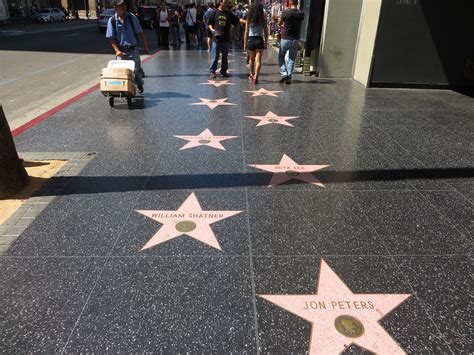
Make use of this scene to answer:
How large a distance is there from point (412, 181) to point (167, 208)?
2782 millimetres

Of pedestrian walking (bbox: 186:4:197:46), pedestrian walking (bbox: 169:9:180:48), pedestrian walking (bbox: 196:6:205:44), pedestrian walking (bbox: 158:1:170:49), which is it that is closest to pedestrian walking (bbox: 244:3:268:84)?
pedestrian walking (bbox: 158:1:170:49)

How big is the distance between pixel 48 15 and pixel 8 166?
50.5 metres

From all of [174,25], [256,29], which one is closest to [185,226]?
[256,29]

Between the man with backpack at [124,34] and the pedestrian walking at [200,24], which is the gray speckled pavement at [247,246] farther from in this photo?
the pedestrian walking at [200,24]

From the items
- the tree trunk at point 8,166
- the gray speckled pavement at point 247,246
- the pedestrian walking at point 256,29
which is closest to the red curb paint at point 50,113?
the gray speckled pavement at point 247,246

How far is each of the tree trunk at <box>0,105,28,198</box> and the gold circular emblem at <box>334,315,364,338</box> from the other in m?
3.46

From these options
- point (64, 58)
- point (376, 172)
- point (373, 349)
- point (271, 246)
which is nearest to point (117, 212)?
point (271, 246)

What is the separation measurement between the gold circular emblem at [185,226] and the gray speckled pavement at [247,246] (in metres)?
0.02

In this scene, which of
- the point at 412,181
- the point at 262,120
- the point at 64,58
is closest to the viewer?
the point at 412,181

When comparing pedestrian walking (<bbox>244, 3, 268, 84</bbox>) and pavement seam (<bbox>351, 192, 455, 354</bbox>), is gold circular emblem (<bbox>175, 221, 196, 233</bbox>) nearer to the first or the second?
pavement seam (<bbox>351, 192, 455, 354</bbox>)

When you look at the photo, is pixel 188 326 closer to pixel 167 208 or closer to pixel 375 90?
pixel 167 208

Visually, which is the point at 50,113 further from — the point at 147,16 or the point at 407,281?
the point at 147,16

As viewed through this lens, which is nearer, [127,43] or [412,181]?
[412,181]

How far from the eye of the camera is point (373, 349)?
2178 mm
